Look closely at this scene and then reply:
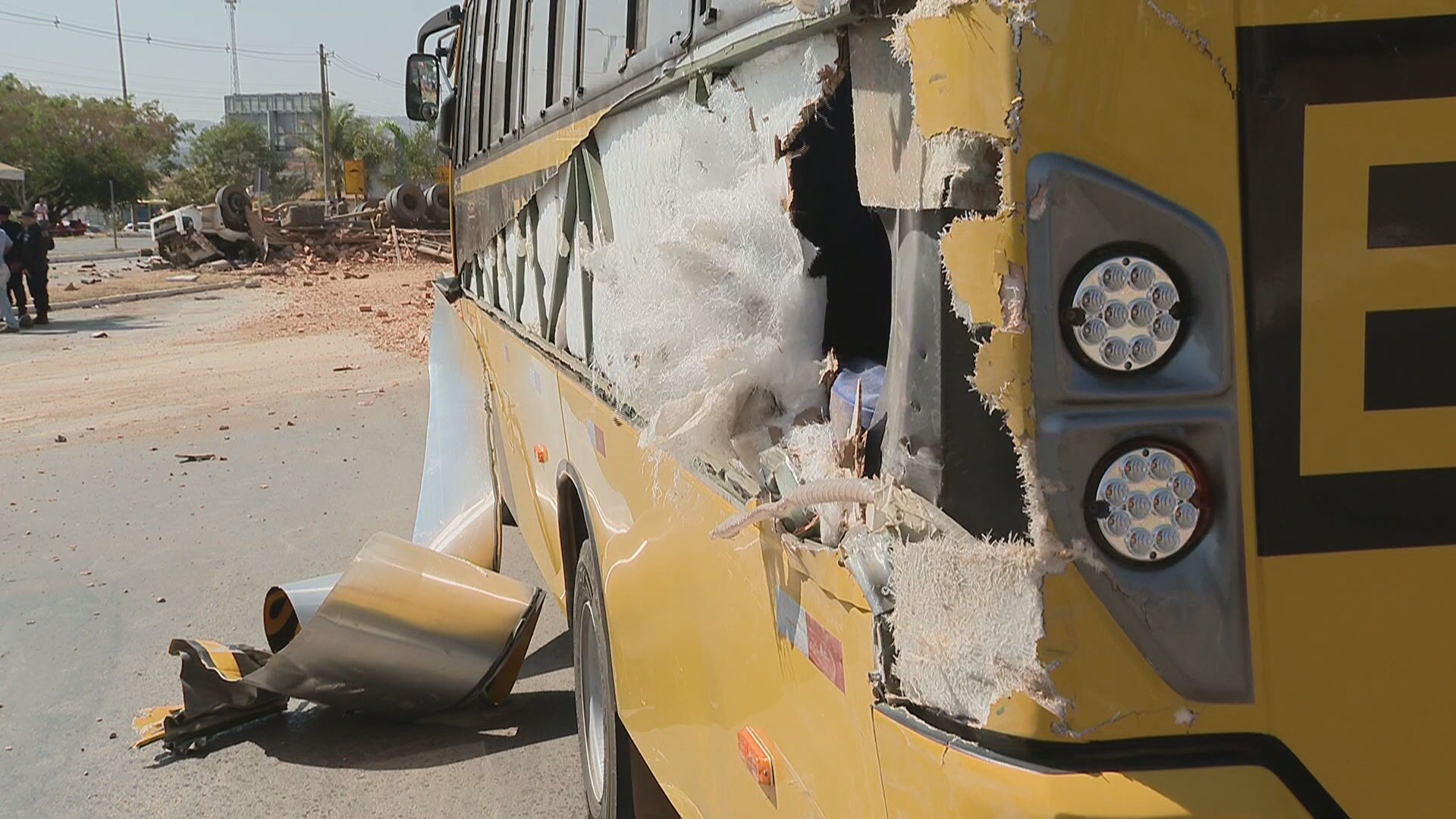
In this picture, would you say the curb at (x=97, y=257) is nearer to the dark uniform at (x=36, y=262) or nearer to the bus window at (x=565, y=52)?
the dark uniform at (x=36, y=262)

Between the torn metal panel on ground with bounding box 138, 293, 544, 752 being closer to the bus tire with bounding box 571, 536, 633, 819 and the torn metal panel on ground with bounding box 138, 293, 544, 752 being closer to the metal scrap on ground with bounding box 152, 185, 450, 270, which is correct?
the bus tire with bounding box 571, 536, 633, 819

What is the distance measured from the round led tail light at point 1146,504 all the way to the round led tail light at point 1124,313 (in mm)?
115

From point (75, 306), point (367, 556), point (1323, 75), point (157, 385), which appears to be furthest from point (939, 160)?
point (75, 306)

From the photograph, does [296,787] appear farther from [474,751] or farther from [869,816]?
[869,816]

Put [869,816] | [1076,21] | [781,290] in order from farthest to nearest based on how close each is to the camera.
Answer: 1. [781,290]
2. [869,816]
3. [1076,21]

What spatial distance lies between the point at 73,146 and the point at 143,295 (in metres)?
52.1

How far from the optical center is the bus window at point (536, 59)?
4.40 metres

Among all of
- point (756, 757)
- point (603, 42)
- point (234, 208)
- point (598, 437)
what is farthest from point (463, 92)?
point (234, 208)

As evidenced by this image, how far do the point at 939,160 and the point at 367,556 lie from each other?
384 centimetres

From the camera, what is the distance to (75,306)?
2520 centimetres

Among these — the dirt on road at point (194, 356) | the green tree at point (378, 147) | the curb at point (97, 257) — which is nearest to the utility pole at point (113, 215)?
the curb at point (97, 257)

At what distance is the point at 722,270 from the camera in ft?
7.18

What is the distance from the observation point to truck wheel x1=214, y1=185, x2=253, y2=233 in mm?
34969

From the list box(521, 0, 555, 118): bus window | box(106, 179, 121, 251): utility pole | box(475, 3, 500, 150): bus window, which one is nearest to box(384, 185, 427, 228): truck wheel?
box(475, 3, 500, 150): bus window
